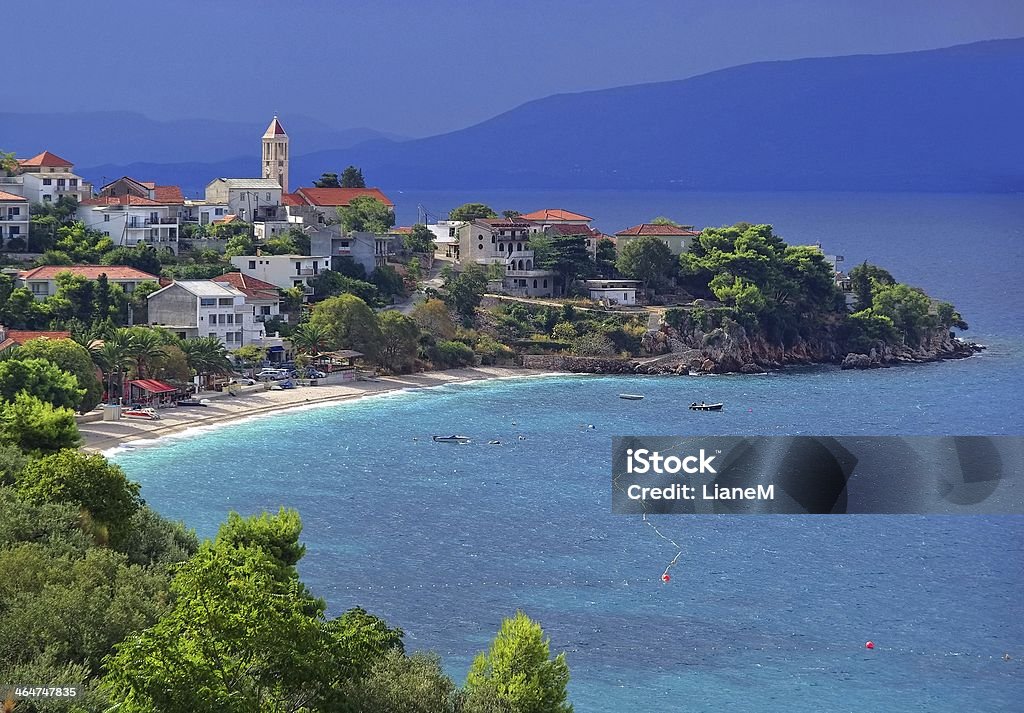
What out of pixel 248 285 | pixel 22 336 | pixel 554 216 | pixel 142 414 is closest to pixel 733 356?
pixel 554 216

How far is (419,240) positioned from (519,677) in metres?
61.7

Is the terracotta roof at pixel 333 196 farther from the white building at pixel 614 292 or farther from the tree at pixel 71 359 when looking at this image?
the tree at pixel 71 359

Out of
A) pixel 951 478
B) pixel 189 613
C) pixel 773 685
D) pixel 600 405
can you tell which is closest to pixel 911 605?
pixel 773 685

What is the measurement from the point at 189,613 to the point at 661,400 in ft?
146

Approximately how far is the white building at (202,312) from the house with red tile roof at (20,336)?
20.0 ft

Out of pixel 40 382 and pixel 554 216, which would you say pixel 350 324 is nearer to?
pixel 40 382

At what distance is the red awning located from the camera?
182 ft

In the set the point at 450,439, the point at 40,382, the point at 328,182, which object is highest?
the point at 328,182

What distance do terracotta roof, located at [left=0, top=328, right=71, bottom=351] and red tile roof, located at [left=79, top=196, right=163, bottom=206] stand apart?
17263mm

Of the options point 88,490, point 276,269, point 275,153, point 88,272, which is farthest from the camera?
point 275,153

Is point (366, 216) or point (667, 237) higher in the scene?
point (366, 216)

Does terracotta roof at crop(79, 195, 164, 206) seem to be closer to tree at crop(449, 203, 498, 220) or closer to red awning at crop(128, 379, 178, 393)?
tree at crop(449, 203, 498, 220)

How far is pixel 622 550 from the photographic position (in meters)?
40.0

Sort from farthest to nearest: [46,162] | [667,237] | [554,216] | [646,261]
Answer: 1. [554,216]
2. [667,237]
3. [646,261]
4. [46,162]
